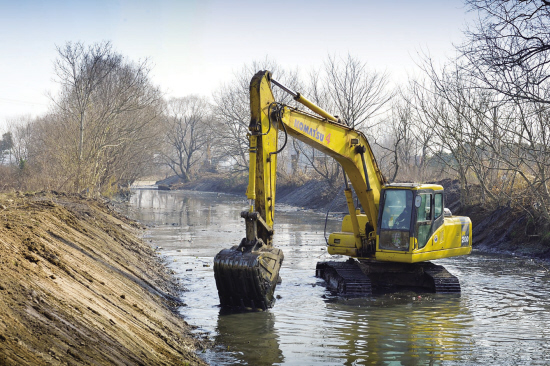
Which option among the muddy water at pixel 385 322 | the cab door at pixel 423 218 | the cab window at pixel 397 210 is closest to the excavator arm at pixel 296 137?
the cab window at pixel 397 210

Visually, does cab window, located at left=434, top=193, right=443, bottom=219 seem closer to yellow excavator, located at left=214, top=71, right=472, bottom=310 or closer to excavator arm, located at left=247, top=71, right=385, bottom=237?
yellow excavator, located at left=214, top=71, right=472, bottom=310

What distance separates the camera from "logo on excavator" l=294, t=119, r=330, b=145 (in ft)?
37.4

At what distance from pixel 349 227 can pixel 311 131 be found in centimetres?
343

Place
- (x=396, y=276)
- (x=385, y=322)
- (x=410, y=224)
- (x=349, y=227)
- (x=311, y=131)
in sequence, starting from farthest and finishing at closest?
(x=349, y=227) → (x=396, y=276) → (x=410, y=224) → (x=311, y=131) → (x=385, y=322)

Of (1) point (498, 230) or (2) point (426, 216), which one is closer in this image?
(2) point (426, 216)

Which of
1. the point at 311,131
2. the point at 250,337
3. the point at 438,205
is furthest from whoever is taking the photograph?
the point at 438,205

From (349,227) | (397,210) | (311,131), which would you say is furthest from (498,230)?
(311,131)

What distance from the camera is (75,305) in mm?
6555

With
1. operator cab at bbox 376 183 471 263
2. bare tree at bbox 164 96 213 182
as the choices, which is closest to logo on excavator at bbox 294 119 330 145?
operator cab at bbox 376 183 471 263

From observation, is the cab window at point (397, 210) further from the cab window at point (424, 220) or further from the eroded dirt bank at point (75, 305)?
the eroded dirt bank at point (75, 305)

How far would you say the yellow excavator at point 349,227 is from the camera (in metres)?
10.1

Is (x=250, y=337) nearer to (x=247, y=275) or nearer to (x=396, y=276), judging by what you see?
(x=247, y=275)

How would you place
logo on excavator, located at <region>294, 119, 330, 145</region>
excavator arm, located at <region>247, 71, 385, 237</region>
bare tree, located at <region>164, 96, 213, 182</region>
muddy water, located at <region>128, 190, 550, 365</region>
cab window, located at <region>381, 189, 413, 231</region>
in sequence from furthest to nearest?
bare tree, located at <region>164, 96, 213, 182</region> → cab window, located at <region>381, 189, 413, 231</region> → logo on excavator, located at <region>294, 119, 330, 145</region> → excavator arm, located at <region>247, 71, 385, 237</region> → muddy water, located at <region>128, 190, 550, 365</region>

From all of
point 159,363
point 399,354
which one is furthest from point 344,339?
point 159,363
